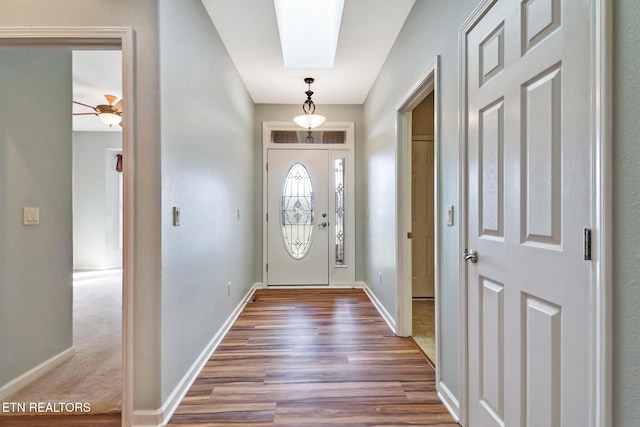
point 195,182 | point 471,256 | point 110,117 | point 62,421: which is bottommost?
point 62,421

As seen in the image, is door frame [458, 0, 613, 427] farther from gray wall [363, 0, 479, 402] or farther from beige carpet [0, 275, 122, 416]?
beige carpet [0, 275, 122, 416]

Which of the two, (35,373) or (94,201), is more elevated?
(94,201)

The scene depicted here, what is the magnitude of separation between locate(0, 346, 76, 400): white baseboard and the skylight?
298 centimetres

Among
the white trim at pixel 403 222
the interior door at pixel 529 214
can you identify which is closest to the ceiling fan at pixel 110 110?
the white trim at pixel 403 222

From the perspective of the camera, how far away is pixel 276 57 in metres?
3.15

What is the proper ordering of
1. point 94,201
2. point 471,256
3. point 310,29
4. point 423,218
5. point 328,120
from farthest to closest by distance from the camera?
point 94,201, point 328,120, point 423,218, point 310,29, point 471,256

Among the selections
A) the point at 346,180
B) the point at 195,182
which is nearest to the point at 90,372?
the point at 195,182

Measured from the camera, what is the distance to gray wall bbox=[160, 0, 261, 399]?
1746 millimetres

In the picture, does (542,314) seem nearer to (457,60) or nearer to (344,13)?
(457,60)

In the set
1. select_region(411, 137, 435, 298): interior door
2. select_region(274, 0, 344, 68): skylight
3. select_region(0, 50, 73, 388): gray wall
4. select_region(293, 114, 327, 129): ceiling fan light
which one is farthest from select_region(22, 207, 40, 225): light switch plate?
select_region(411, 137, 435, 298): interior door

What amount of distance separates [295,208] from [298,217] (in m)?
0.13
